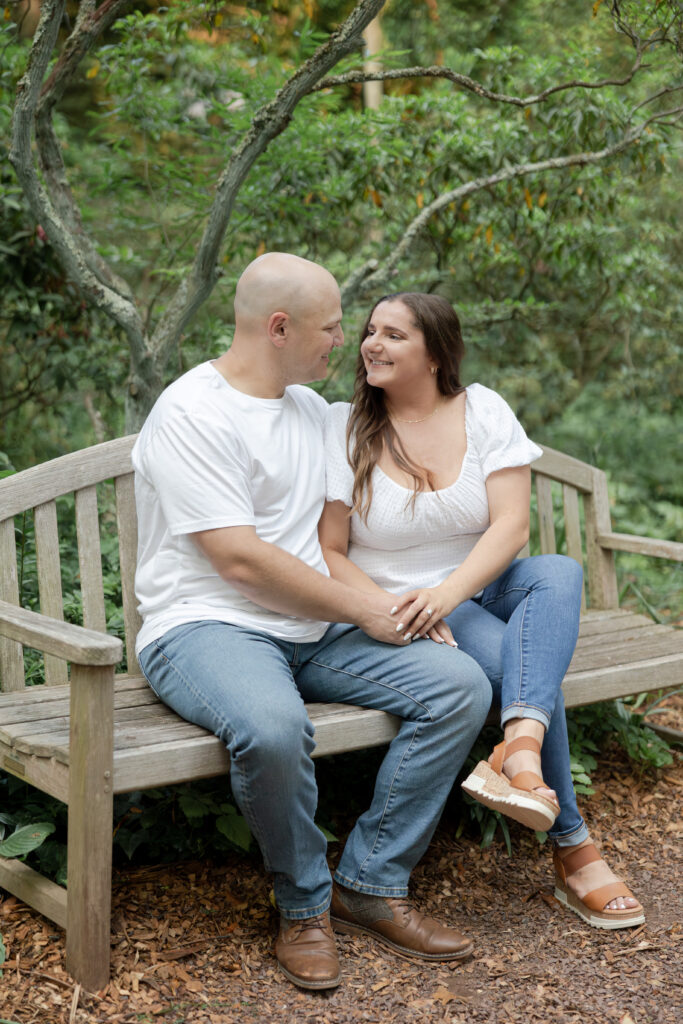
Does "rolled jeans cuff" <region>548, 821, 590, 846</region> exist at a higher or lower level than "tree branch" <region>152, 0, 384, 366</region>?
lower

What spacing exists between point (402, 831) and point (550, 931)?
0.56 m

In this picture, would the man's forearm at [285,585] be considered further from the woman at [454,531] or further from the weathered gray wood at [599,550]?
the weathered gray wood at [599,550]

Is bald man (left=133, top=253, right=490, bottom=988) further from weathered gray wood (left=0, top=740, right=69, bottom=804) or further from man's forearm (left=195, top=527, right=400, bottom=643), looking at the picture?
weathered gray wood (left=0, top=740, right=69, bottom=804)

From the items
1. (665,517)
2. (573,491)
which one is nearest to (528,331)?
(665,517)

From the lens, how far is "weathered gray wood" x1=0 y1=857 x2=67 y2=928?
7.70 feet

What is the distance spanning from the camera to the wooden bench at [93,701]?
217 cm

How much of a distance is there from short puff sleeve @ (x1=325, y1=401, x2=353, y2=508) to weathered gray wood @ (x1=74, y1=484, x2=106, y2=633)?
719mm

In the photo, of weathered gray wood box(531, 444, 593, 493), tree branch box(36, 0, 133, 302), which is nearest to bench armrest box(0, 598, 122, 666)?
tree branch box(36, 0, 133, 302)

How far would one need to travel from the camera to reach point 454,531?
9.71 ft

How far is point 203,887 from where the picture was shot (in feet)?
9.13

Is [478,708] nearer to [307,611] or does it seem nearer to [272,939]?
[307,611]

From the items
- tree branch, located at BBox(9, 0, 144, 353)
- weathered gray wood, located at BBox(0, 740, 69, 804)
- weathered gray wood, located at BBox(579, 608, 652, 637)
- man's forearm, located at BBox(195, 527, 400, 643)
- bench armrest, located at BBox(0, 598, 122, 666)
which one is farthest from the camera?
weathered gray wood, located at BBox(579, 608, 652, 637)

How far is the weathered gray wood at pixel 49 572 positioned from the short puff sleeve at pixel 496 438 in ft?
4.21

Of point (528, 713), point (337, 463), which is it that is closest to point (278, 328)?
point (337, 463)
